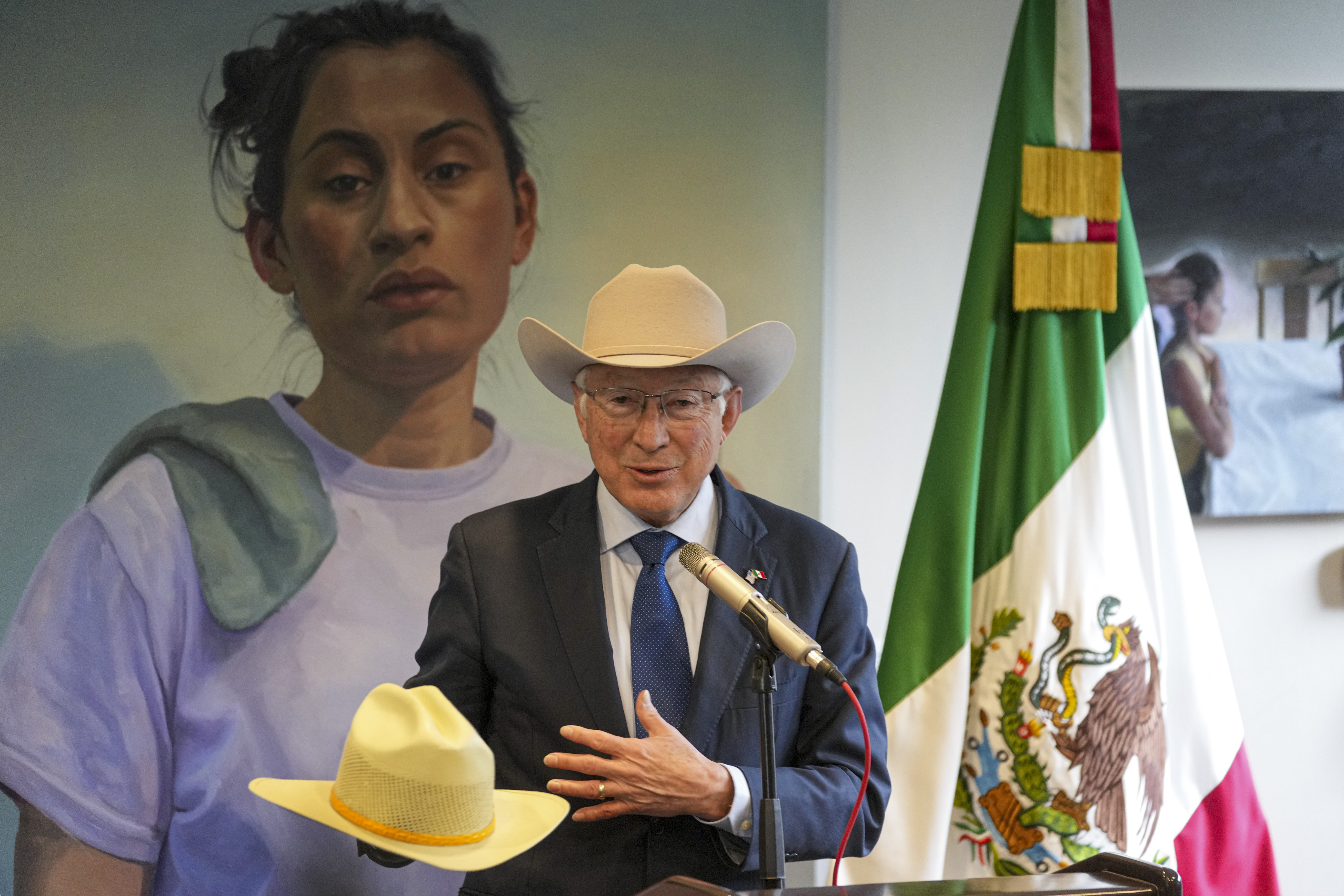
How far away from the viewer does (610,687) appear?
5.07 feet

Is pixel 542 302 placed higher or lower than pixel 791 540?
higher

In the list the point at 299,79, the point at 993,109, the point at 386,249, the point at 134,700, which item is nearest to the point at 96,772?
the point at 134,700

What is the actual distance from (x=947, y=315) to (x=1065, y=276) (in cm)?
35

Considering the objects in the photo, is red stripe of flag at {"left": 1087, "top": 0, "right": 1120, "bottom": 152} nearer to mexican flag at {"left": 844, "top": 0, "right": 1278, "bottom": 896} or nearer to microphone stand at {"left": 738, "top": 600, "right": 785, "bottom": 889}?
mexican flag at {"left": 844, "top": 0, "right": 1278, "bottom": 896}

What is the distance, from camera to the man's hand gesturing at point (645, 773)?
52.5 inches

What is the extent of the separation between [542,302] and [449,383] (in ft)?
0.93

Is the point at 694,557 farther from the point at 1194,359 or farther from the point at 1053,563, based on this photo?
the point at 1194,359

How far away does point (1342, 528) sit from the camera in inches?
105

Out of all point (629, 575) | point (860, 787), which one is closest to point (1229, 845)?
point (860, 787)

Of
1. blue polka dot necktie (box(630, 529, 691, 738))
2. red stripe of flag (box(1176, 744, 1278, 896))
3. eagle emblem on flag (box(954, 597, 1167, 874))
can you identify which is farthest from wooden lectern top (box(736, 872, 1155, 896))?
red stripe of flag (box(1176, 744, 1278, 896))

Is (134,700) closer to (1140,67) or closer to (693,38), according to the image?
(693,38)

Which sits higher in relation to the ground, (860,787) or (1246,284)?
(1246,284)

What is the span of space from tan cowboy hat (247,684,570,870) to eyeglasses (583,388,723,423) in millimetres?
614

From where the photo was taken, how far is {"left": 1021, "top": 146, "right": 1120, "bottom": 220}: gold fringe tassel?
2.29 metres
